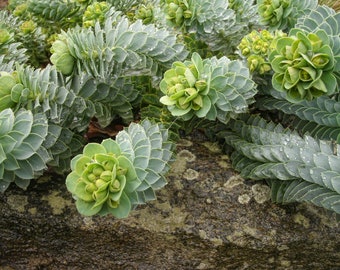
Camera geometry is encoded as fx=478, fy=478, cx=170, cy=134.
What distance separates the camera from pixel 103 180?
1119 millimetres

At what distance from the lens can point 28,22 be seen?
6.85 feet

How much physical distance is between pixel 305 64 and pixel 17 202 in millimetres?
1005

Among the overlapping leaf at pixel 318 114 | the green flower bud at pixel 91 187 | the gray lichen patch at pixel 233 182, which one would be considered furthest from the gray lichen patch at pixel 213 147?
the green flower bud at pixel 91 187

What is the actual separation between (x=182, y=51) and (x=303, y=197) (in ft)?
1.97

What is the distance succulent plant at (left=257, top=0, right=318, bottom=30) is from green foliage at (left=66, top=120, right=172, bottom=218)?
735mm

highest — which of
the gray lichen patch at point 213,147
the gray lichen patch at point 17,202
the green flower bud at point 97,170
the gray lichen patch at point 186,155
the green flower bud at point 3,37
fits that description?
the green flower bud at point 97,170

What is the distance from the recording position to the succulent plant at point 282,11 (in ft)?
5.41

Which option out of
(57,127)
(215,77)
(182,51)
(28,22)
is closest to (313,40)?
(215,77)

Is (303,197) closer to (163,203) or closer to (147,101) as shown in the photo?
(163,203)

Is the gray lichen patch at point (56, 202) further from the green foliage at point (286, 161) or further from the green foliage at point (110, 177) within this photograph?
the green foliage at point (286, 161)

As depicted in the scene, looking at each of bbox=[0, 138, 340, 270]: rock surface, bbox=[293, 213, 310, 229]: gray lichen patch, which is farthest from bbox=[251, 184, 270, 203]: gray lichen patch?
bbox=[293, 213, 310, 229]: gray lichen patch

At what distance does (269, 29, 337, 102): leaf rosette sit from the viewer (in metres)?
1.25

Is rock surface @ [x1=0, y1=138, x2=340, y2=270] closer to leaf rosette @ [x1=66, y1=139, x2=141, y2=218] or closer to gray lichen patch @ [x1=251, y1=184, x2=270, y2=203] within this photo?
gray lichen patch @ [x1=251, y1=184, x2=270, y2=203]

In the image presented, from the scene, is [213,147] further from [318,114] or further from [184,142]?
[318,114]
